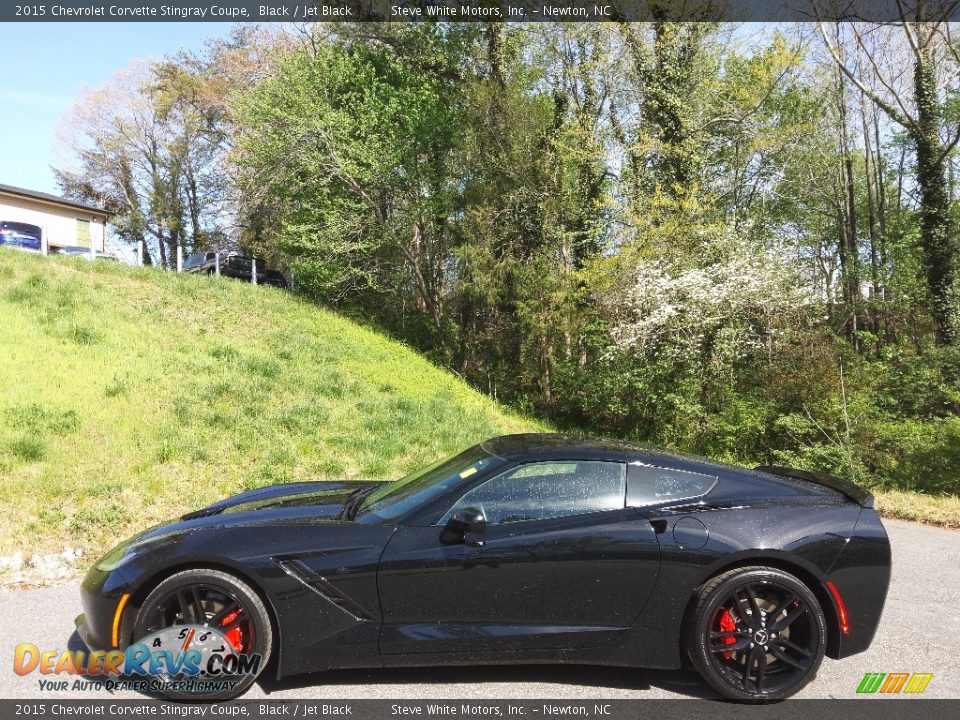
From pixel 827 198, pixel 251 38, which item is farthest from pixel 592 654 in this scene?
pixel 251 38

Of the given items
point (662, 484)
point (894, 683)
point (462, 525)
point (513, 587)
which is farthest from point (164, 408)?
point (894, 683)

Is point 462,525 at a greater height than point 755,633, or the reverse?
point 462,525

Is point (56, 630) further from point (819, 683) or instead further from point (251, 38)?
point (251, 38)

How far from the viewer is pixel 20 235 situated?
22453 millimetres

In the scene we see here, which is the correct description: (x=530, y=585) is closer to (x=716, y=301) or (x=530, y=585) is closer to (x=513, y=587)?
(x=513, y=587)

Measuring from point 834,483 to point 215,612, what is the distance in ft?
11.4

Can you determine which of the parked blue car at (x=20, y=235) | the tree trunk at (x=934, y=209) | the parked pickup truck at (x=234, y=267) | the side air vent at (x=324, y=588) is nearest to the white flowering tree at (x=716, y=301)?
the tree trunk at (x=934, y=209)

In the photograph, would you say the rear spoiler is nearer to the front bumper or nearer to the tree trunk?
the front bumper

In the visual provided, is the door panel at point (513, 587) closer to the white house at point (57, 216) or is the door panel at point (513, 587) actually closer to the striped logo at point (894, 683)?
the striped logo at point (894, 683)

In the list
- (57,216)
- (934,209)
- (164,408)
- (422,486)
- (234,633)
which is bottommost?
(234,633)

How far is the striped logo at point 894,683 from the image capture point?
328 cm

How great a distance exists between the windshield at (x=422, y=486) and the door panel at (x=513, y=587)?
27 cm

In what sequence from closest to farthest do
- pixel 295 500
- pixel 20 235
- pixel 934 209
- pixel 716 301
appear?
pixel 295 500, pixel 716 301, pixel 934 209, pixel 20 235

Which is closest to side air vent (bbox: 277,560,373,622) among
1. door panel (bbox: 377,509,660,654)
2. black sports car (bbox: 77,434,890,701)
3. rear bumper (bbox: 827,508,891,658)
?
black sports car (bbox: 77,434,890,701)
